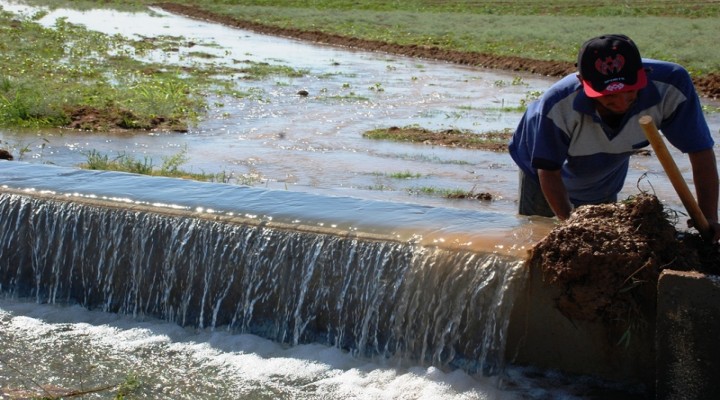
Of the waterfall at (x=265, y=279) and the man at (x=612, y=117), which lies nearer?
the man at (x=612, y=117)

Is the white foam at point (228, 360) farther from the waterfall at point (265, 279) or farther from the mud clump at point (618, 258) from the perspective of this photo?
the mud clump at point (618, 258)

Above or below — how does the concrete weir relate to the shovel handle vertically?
below

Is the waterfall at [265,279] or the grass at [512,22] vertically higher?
the grass at [512,22]

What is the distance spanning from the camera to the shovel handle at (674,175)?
14.0ft

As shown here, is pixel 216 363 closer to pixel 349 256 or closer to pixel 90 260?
pixel 349 256

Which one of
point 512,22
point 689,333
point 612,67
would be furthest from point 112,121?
point 512,22

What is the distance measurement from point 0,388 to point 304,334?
5.18ft

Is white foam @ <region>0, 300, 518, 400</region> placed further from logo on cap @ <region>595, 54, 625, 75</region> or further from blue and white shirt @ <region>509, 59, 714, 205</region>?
logo on cap @ <region>595, 54, 625, 75</region>

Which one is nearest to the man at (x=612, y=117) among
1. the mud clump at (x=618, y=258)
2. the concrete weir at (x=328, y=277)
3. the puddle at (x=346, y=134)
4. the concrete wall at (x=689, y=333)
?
the mud clump at (x=618, y=258)

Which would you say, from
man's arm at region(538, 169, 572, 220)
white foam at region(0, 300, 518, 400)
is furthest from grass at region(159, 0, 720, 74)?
man's arm at region(538, 169, 572, 220)

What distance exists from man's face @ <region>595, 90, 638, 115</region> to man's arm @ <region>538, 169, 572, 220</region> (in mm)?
367

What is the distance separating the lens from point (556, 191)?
15.8 feet

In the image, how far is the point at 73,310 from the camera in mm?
6750

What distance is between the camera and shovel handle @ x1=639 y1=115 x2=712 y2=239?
426cm
